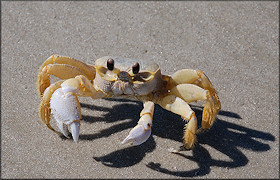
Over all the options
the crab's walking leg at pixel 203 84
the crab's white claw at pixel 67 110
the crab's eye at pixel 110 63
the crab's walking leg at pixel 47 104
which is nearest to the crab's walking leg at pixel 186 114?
the crab's walking leg at pixel 203 84

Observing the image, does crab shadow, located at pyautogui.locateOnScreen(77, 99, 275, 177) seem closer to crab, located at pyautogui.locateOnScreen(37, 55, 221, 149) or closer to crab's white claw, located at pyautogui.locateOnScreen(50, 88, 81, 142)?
crab, located at pyautogui.locateOnScreen(37, 55, 221, 149)

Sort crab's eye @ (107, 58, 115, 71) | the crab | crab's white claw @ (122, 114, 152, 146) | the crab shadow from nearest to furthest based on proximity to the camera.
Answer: crab's white claw @ (122, 114, 152, 146), the crab, crab's eye @ (107, 58, 115, 71), the crab shadow

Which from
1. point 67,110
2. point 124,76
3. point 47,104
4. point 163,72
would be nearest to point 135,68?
point 124,76

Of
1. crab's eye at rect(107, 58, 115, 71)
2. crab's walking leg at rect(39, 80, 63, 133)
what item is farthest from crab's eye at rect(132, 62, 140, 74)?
crab's walking leg at rect(39, 80, 63, 133)

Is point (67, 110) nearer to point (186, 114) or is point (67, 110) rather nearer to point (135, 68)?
point (135, 68)

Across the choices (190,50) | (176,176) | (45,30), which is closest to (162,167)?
(176,176)

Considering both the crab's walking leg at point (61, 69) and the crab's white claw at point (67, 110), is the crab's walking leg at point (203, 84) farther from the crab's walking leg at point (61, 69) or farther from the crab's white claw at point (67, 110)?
the crab's white claw at point (67, 110)
